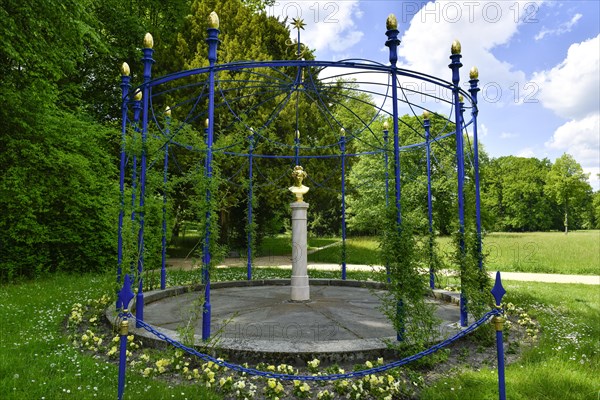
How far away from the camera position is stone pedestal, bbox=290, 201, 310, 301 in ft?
24.3

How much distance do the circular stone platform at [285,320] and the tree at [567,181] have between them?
48.8m

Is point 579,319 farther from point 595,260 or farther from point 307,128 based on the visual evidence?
point 307,128

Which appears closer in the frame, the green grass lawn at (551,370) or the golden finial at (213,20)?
the green grass lawn at (551,370)

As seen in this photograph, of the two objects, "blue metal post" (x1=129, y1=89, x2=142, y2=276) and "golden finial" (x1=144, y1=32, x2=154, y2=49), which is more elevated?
"golden finial" (x1=144, y1=32, x2=154, y2=49)

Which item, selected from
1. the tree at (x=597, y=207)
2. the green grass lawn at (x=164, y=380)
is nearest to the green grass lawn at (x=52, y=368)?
the green grass lawn at (x=164, y=380)

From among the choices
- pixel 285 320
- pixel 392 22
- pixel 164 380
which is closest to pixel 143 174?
pixel 164 380

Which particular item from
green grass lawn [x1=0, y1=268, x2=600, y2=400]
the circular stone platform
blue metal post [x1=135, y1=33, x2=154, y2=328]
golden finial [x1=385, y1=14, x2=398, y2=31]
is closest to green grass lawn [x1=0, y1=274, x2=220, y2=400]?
green grass lawn [x1=0, y1=268, x2=600, y2=400]

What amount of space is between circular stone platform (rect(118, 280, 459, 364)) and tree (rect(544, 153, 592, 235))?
160ft

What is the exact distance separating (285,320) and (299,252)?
147cm

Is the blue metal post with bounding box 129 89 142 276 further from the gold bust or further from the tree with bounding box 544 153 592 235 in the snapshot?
the tree with bounding box 544 153 592 235

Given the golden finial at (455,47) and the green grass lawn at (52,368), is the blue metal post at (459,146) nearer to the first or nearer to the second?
the golden finial at (455,47)

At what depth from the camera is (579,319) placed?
666 cm

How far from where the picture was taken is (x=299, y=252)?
7.40 m

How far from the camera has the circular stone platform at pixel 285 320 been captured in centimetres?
454
